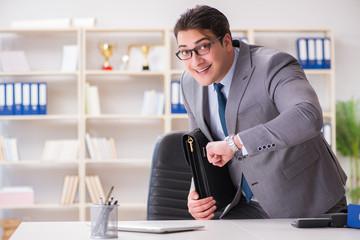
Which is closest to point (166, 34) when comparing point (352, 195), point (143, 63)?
point (143, 63)

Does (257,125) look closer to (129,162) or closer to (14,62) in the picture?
(129,162)

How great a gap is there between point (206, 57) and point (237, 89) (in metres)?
0.17

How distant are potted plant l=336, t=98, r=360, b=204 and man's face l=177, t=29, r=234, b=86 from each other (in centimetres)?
323

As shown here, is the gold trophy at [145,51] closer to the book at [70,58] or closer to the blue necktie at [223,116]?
the book at [70,58]

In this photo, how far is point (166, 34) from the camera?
490 cm

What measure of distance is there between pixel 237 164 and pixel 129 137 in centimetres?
316

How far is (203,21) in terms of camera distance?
2.00 meters

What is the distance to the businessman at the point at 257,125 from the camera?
6.03 feet

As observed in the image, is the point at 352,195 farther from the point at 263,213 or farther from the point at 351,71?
the point at 263,213

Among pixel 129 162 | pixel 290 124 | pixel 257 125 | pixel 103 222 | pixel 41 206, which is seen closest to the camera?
pixel 103 222

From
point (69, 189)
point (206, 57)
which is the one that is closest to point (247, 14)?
point (69, 189)

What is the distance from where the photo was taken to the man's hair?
6.54 feet

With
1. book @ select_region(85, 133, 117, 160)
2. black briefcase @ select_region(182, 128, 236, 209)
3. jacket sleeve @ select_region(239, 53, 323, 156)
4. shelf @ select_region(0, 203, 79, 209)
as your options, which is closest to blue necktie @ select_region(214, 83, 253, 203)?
Answer: black briefcase @ select_region(182, 128, 236, 209)

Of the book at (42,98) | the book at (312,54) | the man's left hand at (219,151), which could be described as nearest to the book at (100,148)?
the book at (42,98)
